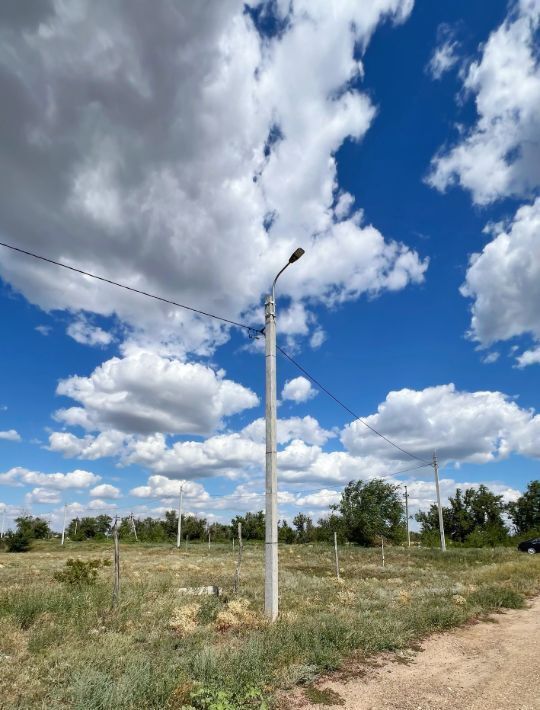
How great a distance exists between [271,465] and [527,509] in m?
82.4

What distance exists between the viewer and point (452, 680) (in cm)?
767

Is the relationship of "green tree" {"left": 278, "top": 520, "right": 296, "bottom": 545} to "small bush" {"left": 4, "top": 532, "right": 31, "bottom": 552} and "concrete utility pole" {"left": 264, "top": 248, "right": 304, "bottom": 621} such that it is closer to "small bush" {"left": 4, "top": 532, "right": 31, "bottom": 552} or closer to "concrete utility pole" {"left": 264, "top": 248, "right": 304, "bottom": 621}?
"small bush" {"left": 4, "top": 532, "right": 31, "bottom": 552}

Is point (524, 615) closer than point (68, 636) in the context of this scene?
No

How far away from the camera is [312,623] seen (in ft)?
34.3

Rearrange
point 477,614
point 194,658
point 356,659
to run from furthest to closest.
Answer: point 477,614
point 356,659
point 194,658

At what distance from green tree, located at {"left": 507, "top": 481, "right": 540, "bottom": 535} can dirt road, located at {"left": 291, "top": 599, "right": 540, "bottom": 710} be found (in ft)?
260

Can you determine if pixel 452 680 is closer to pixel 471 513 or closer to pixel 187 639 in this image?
pixel 187 639

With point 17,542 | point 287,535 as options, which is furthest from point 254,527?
point 17,542

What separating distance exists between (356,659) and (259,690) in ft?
9.65

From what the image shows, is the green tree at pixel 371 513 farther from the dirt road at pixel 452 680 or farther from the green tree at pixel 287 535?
the dirt road at pixel 452 680

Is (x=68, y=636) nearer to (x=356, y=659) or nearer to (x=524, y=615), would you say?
(x=356, y=659)

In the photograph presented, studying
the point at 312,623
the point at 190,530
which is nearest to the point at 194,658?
the point at 312,623

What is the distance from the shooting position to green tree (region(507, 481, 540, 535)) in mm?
77000

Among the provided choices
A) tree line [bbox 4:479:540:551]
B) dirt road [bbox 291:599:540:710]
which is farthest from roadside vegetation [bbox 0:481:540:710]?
tree line [bbox 4:479:540:551]
